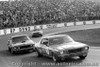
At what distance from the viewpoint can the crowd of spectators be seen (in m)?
41.1

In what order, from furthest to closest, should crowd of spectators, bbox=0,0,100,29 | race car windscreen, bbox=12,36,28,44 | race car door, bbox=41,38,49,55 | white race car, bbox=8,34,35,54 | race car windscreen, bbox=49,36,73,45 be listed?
crowd of spectators, bbox=0,0,100,29, race car windscreen, bbox=12,36,28,44, white race car, bbox=8,34,35,54, race car door, bbox=41,38,49,55, race car windscreen, bbox=49,36,73,45

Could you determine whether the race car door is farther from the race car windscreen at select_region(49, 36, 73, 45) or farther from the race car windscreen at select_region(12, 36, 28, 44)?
the race car windscreen at select_region(12, 36, 28, 44)

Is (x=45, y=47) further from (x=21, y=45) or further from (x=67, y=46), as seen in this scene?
(x=21, y=45)

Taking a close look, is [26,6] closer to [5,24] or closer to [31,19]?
[31,19]

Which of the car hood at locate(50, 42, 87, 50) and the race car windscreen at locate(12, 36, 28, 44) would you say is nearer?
the car hood at locate(50, 42, 87, 50)

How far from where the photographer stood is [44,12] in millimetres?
46844

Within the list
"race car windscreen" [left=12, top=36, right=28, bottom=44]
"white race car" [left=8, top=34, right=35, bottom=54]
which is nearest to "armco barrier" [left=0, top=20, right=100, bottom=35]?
"race car windscreen" [left=12, top=36, right=28, bottom=44]

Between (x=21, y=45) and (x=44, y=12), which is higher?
(x=21, y=45)

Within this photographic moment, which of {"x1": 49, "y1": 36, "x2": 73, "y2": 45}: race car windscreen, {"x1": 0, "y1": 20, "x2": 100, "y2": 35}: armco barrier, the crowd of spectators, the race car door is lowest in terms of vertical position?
{"x1": 0, "y1": 20, "x2": 100, "y2": 35}: armco barrier

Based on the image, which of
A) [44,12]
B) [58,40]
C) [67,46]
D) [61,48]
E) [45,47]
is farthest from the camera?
[44,12]

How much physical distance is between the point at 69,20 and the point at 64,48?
136ft

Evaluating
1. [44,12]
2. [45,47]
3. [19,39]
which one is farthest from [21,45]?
[44,12]

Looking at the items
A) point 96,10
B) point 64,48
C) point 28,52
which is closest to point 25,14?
point 96,10

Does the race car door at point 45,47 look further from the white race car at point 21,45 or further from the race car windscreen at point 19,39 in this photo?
the race car windscreen at point 19,39
